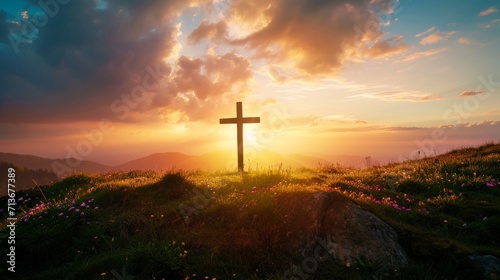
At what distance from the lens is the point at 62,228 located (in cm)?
820

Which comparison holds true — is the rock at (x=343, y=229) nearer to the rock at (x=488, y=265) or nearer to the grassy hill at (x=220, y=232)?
the grassy hill at (x=220, y=232)

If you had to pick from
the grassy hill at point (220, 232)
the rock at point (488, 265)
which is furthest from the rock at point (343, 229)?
the rock at point (488, 265)

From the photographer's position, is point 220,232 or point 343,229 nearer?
point 343,229

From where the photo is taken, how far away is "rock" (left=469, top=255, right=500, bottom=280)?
5441mm

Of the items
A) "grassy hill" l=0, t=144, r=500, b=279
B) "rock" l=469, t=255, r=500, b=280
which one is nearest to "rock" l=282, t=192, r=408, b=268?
"grassy hill" l=0, t=144, r=500, b=279

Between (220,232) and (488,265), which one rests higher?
(220,232)

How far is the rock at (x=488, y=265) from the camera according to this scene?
5.44 m

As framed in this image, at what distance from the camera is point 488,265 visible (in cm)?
564

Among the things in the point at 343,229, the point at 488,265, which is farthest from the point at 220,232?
the point at 488,265

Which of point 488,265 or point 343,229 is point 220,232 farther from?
point 488,265

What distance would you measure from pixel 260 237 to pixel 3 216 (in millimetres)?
11902

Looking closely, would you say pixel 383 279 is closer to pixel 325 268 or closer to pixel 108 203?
pixel 325 268

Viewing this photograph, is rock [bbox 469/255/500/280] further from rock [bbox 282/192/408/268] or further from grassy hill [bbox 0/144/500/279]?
rock [bbox 282/192/408/268]

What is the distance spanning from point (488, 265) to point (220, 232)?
5.17 metres
